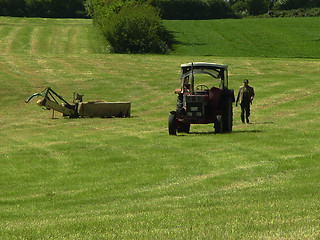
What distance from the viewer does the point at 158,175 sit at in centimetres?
1519

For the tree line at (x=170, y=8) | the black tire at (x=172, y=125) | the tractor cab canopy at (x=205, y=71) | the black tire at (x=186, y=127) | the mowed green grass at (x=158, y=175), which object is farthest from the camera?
the tree line at (x=170, y=8)

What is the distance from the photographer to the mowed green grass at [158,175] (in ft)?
31.7

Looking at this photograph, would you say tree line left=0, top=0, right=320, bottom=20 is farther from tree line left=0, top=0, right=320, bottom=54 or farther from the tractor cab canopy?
the tractor cab canopy

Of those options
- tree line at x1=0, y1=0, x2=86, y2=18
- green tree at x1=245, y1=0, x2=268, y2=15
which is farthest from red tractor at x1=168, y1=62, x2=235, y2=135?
green tree at x1=245, y1=0, x2=268, y2=15

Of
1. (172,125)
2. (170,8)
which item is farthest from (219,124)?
(170,8)

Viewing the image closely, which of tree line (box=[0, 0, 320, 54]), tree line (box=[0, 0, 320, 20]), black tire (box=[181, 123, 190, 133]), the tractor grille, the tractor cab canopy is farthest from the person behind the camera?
tree line (box=[0, 0, 320, 20])

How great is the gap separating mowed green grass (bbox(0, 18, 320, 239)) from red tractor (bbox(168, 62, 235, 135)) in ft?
2.04

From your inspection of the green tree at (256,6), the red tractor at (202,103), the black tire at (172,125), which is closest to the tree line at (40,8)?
the green tree at (256,6)

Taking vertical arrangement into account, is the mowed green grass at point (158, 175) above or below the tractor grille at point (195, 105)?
below

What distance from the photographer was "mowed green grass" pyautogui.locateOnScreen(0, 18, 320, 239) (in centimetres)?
966

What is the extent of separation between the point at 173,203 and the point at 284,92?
3022cm

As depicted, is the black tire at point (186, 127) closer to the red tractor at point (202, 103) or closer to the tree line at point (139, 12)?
the red tractor at point (202, 103)

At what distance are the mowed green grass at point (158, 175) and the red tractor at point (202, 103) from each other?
622 mm

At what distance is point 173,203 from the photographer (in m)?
11.7
